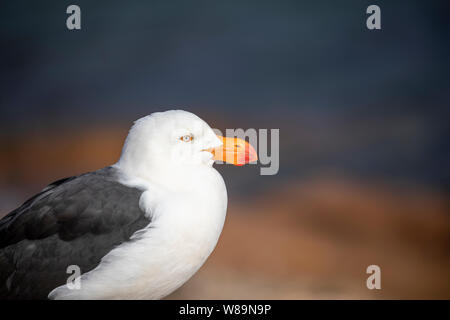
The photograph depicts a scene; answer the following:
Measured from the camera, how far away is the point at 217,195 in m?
2.09

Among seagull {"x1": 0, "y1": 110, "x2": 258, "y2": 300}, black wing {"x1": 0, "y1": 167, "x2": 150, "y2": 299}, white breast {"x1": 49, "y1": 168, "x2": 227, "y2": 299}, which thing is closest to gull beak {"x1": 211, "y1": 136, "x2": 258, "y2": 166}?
seagull {"x1": 0, "y1": 110, "x2": 258, "y2": 300}

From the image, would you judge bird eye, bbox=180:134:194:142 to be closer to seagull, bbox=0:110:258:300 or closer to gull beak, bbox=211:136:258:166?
seagull, bbox=0:110:258:300

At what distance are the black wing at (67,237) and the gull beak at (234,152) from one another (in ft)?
1.67

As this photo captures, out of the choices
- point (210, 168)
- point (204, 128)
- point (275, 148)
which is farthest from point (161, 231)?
point (275, 148)

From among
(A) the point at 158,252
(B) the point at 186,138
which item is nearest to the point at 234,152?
(B) the point at 186,138

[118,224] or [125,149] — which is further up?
[125,149]

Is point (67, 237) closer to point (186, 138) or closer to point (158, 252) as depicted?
point (158, 252)

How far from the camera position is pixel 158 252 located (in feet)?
6.42

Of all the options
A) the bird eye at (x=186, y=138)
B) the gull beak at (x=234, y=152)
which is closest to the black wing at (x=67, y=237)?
the bird eye at (x=186, y=138)

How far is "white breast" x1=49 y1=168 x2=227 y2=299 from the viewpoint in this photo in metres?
1.96

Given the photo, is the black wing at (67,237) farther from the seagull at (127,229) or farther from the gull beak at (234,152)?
the gull beak at (234,152)

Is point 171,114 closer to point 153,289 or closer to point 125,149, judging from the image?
point 125,149

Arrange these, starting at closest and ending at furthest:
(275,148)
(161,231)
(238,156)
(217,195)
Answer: (161,231)
(217,195)
(238,156)
(275,148)

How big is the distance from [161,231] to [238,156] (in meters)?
0.61
